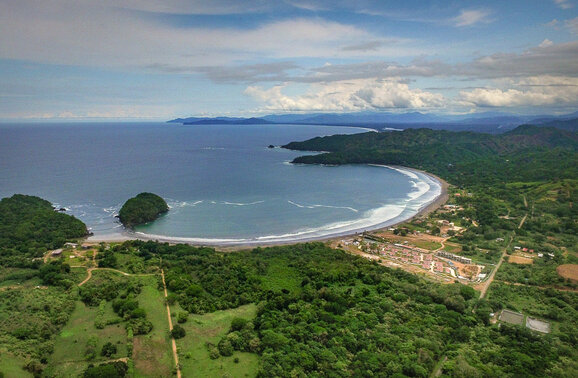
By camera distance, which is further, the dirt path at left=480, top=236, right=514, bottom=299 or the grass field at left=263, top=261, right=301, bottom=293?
the dirt path at left=480, top=236, right=514, bottom=299

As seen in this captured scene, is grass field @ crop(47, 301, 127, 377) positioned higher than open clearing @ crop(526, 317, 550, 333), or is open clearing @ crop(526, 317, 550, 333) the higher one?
grass field @ crop(47, 301, 127, 377)

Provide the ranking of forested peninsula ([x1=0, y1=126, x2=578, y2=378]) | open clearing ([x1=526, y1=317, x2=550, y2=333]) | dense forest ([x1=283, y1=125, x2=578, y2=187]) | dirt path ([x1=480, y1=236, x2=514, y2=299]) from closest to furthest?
forested peninsula ([x1=0, y1=126, x2=578, y2=378])
open clearing ([x1=526, y1=317, x2=550, y2=333])
dirt path ([x1=480, y1=236, x2=514, y2=299])
dense forest ([x1=283, y1=125, x2=578, y2=187])

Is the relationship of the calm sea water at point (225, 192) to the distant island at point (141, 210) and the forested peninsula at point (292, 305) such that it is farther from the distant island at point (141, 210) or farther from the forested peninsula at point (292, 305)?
the forested peninsula at point (292, 305)

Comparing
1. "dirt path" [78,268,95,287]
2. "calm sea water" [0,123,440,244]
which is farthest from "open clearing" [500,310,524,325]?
"dirt path" [78,268,95,287]

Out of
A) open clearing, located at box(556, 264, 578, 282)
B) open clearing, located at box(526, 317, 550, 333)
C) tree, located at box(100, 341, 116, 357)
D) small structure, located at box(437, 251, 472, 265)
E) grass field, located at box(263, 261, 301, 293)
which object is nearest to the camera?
tree, located at box(100, 341, 116, 357)

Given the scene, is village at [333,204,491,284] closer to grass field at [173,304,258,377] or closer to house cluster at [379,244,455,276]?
house cluster at [379,244,455,276]

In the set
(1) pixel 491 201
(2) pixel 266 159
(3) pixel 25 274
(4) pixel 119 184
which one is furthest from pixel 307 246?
(2) pixel 266 159

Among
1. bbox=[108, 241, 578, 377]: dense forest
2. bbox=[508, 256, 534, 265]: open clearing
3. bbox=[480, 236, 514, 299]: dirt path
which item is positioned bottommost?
bbox=[508, 256, 534, 265]: open clearing
